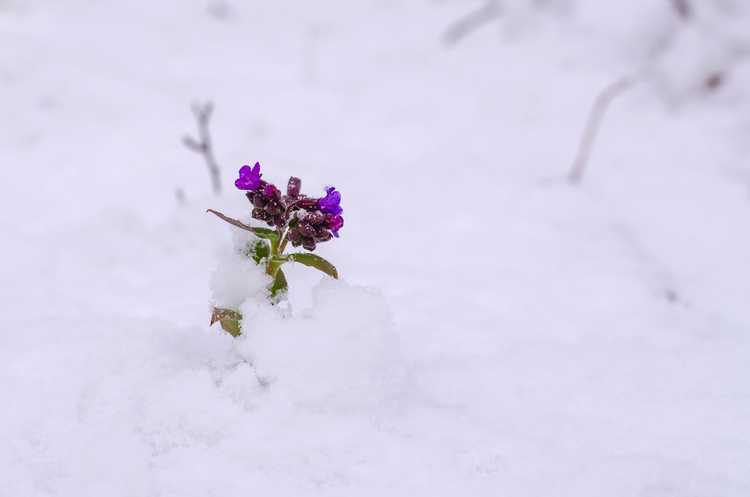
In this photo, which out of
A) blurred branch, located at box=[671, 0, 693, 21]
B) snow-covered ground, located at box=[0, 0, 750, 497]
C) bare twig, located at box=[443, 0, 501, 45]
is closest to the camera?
snow-covered ground, located at box=[0, 0, 750, 497]

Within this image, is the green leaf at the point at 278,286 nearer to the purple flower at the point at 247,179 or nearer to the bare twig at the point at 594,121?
the purple flower at the point at 247,179

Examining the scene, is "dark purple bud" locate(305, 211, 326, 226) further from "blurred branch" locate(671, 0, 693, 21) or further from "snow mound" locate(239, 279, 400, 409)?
"blurred branch" locate(671, 0, 693, 21)

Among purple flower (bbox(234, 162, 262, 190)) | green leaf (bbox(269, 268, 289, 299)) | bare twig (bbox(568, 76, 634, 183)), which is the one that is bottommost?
green leaf (bbox(269, 268, 289, 299))

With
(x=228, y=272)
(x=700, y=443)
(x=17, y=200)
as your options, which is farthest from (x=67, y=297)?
(x=700, y=443)

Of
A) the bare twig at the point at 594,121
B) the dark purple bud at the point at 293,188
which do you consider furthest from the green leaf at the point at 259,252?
the bare twig at the point at 594,121

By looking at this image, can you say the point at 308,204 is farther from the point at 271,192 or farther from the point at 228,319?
the point at 228,319

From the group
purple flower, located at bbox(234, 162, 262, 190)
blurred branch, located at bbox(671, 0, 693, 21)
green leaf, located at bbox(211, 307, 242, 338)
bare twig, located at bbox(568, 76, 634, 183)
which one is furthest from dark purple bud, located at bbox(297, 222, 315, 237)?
blurred branch, located at bbox(671, 0, 693, 21)

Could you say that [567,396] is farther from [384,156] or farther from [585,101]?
[585,101]

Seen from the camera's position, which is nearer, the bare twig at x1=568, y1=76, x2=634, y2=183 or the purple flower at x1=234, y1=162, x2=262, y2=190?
the purple flower at x1=234, y1=162, x2=262, y2=190

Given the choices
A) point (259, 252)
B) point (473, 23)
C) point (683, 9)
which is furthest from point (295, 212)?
point (473, 23)
